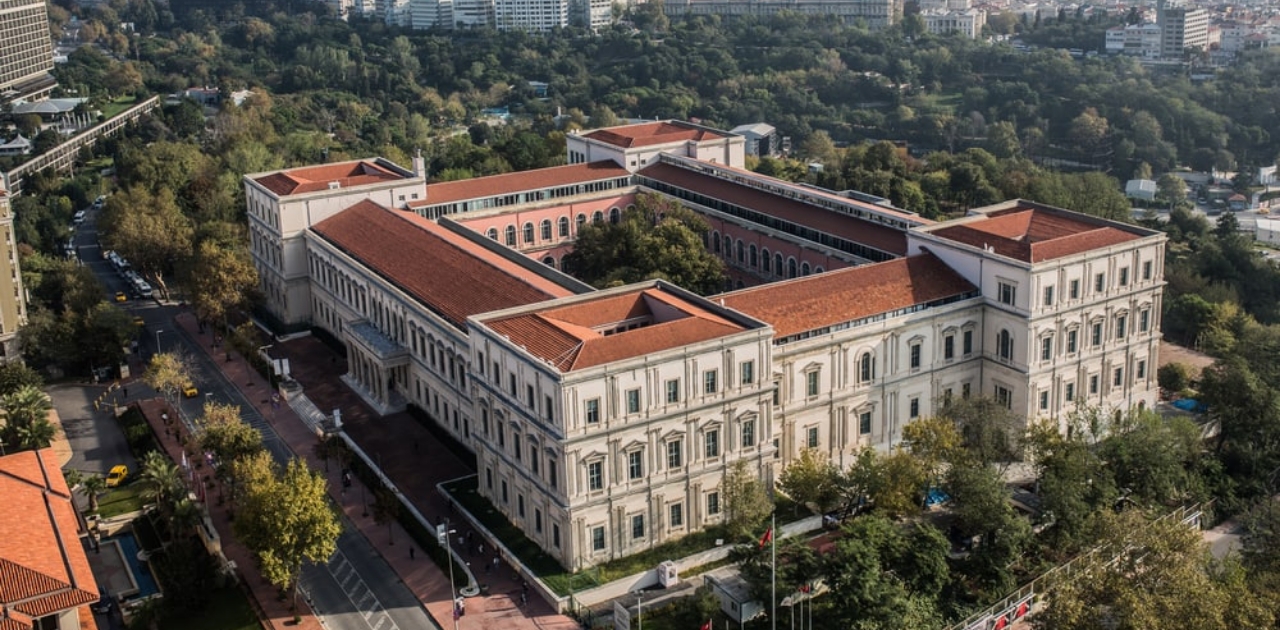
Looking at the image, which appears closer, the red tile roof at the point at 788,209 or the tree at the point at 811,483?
the tree at the point at 811,483

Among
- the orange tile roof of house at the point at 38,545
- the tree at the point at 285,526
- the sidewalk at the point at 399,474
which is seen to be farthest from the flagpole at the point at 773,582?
the orange tile roof of house at the point at 38,545

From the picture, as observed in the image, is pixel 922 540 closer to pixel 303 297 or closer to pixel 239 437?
pixel 239 437

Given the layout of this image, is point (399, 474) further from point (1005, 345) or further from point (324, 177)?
point (324, 177)

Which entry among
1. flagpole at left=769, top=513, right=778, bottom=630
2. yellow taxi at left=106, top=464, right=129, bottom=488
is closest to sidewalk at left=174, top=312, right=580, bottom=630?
flagpole at left=769, top=513, right=778, bottom=630

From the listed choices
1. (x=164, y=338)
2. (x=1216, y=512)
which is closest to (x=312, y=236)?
(x=164, y=338)

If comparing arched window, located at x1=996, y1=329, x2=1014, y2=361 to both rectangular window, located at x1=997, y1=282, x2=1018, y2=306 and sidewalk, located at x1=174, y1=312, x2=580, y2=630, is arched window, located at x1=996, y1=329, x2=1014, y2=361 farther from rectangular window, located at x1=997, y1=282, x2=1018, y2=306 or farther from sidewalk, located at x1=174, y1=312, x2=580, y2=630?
sidewalk, located at x1=174, y1=312, x2=580, y2=630

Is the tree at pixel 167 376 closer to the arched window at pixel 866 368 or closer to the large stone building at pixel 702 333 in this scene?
the large stone building at pixel 702 333
